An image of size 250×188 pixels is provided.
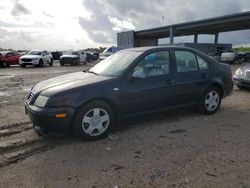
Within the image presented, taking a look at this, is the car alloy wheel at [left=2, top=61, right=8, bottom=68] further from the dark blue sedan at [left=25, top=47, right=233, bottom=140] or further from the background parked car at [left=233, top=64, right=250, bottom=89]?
the dark blue sedan at [left=25, top=47, right=233, bottom=140]

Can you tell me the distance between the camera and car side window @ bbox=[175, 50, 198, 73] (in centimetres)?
564

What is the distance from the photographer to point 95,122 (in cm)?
461

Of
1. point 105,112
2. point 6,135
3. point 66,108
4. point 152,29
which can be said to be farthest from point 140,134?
point 152,29

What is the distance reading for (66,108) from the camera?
4.31m

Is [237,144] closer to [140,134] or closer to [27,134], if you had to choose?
[140,134]

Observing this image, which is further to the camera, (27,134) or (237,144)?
(27,134)

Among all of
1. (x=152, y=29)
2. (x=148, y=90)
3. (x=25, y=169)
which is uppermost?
(x=152, y=29)

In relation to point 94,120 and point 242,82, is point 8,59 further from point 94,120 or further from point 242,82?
point 94,120

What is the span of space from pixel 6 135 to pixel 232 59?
102ft

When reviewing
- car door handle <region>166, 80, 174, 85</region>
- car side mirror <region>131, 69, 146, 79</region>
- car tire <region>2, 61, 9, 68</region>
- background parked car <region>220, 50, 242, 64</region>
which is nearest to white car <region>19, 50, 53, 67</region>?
car tire <region>2, 61, 9, 68</region>

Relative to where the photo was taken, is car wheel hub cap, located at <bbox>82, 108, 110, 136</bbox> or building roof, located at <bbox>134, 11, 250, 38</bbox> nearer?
car wheel hub cap, located at <bbox>82, 108, 110, 136</bbox>

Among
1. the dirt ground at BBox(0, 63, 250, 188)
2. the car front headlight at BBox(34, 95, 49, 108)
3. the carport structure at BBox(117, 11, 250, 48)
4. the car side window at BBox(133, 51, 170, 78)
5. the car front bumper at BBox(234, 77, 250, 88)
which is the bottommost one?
the dirt ground at BBox(0, 63, 250, 188)

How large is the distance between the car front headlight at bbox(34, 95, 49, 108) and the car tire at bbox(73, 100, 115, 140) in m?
0.55

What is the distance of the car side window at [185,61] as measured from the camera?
18.5 ft
